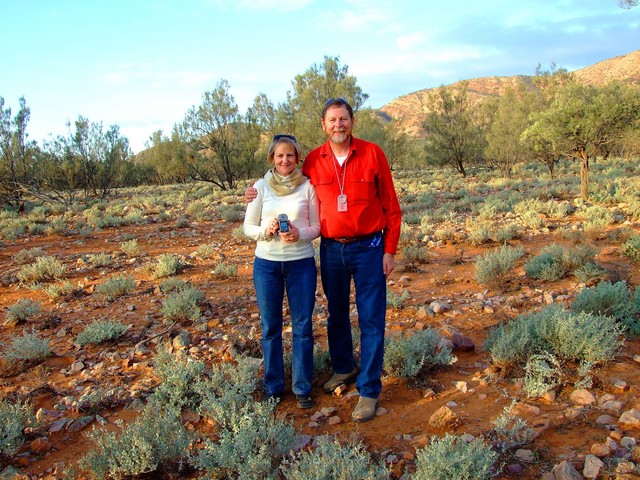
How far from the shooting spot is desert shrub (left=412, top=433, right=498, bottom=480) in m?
2.21

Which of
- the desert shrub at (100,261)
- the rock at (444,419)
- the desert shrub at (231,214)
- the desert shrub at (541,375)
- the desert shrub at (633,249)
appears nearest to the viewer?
the rock at (444,419)

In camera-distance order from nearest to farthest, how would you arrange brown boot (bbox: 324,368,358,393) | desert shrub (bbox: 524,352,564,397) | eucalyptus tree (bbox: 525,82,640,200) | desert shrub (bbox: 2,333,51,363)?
1. desert shrub (bbox: 524,352,564,397)
2. brown boot (bbox: 324,368,358,393)
3. desert shrub (bbox: 2,333,51,363)
4. eucalyptus tree (bbox: 525,82,640,200)

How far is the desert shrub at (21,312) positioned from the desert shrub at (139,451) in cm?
384

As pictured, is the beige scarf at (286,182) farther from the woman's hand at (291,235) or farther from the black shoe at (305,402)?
the black shoe at (305,402)

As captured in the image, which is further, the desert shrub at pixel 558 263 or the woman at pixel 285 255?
the desert shrub at pixel 558 263

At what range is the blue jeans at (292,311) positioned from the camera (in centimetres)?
336

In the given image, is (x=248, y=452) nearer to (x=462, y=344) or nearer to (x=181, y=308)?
(x=462, y=344)

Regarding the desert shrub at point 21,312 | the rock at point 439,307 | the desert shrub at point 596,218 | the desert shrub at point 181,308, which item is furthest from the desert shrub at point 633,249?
the desert shrub at point 21,312

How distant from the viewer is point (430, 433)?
2.90 meters

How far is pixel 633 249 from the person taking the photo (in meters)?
6.55

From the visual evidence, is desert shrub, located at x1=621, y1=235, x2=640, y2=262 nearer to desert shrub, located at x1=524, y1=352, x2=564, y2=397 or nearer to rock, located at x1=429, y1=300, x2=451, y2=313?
rock, located at x1=429, y1=300, x2=451, y2=313

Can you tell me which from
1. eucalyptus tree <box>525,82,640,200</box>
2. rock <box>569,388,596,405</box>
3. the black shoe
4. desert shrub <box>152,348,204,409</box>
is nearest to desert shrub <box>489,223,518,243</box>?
eucalyptus tree <box>525,82,640,200</box>

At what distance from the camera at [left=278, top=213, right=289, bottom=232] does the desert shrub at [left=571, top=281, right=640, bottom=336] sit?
304 cm

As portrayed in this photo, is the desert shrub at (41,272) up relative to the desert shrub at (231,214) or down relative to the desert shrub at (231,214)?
down
